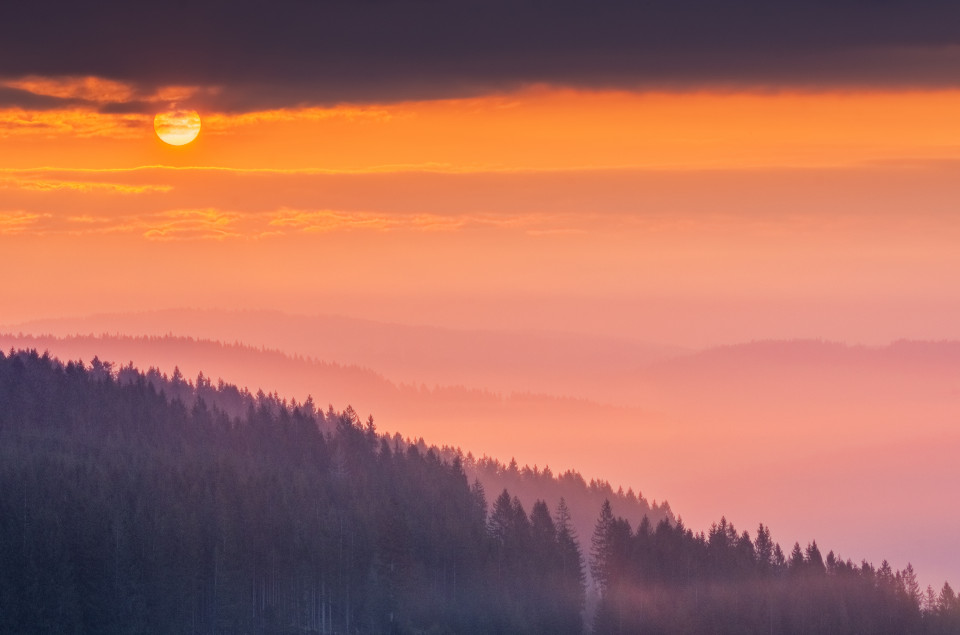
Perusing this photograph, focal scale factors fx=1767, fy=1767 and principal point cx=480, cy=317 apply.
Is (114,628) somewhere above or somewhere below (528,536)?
below

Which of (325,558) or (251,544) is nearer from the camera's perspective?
(251,544)

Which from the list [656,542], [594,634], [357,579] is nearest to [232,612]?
[357,579]

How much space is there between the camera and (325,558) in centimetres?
15900

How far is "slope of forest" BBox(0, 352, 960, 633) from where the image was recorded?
464 feet

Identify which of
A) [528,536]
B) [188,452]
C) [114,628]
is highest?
[188,452]

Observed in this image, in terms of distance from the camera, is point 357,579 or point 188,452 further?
point 188,452

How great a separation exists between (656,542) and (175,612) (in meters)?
55.0

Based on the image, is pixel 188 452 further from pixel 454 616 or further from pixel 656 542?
pixel 656 542

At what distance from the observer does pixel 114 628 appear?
13875cm

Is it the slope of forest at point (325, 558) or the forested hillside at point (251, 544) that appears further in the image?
the slope of forest at point (325, 558)

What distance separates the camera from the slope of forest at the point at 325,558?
141500mm

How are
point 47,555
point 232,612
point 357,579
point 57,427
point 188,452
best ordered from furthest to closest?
1. point 57,427
2. point 188,452
3. point 357,579
4. point 232,612
5. point 47,555

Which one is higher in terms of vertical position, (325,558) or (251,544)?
(251,544)

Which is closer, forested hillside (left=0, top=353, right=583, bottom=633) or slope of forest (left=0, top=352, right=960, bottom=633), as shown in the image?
forested hillside (left=0, top=353, right=583, bottom=633)
